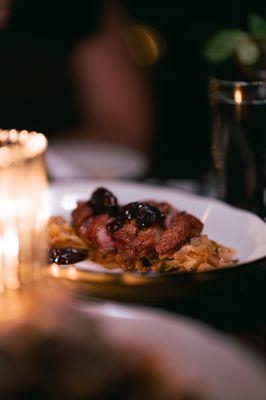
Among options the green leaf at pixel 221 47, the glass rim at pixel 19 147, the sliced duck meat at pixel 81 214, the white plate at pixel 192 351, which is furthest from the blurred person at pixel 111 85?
the white plate at pixel 192 351

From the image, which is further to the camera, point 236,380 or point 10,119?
point 10,119

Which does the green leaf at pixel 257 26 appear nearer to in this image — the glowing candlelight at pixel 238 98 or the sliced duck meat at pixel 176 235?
the glowing candlelight at pixel 238 98

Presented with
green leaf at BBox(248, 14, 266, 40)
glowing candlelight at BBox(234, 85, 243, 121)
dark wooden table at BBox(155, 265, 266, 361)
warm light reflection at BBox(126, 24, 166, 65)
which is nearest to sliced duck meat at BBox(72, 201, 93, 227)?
dark wooden table at BBox(155, 265, 266, 361)

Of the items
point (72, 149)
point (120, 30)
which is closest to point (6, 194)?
point (72, 149)

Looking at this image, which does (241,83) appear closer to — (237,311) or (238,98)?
(238,98)

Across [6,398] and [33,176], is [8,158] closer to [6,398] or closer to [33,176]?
[33,176]
